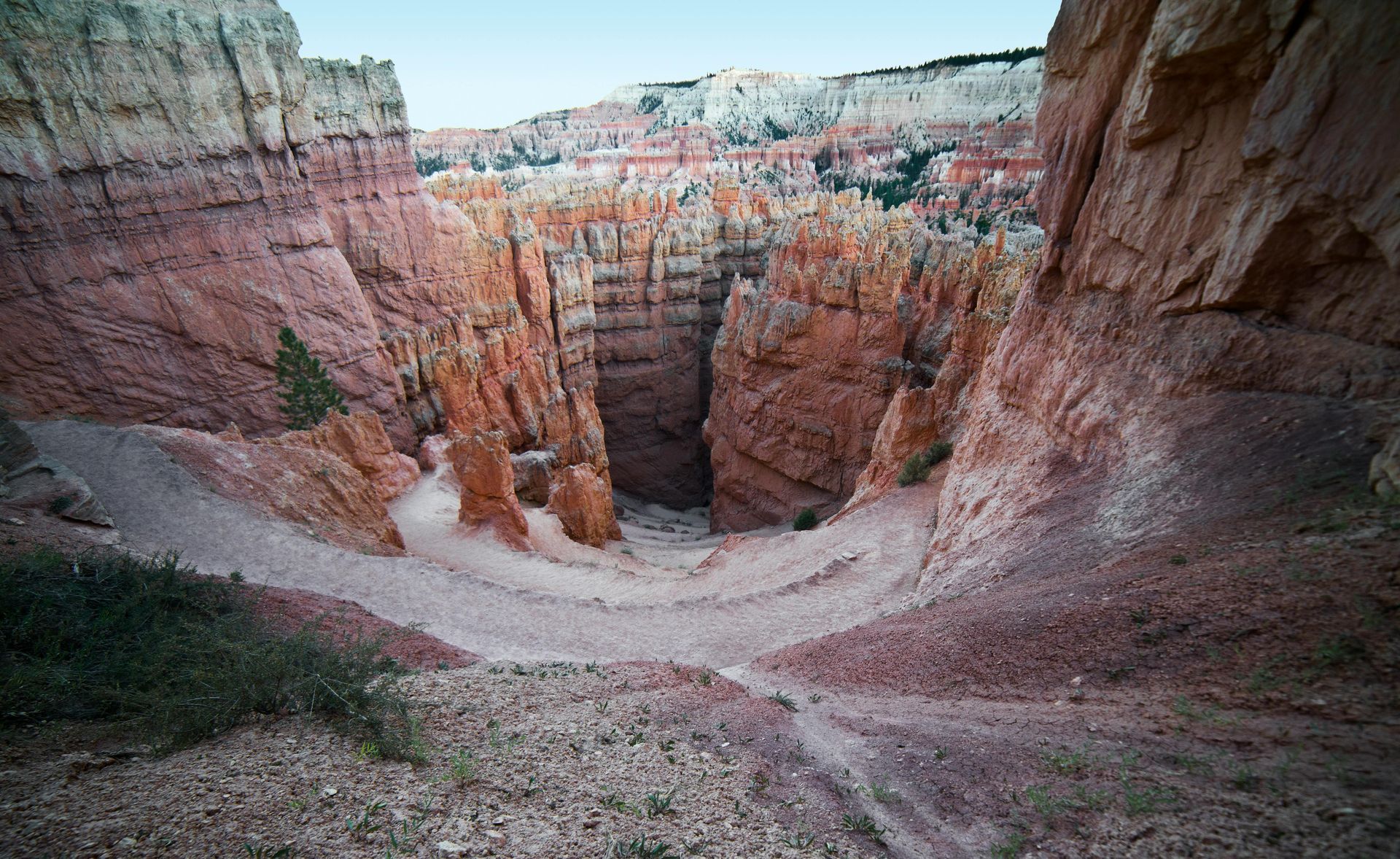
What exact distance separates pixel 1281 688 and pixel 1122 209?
859cm

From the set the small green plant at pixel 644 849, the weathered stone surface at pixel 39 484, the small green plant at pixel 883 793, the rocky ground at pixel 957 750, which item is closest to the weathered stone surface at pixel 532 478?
the weathered stone surface at pixel 39 484

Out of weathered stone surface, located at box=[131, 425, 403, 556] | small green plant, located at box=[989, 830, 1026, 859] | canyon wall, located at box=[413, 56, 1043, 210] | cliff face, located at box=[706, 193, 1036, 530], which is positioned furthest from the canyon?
canyon wall, located at box=[413, 56, 1043, 210]

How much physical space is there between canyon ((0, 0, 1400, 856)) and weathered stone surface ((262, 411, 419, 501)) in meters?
0.17

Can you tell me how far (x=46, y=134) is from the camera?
20094 millimetres

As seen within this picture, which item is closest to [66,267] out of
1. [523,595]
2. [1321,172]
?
[523,595]

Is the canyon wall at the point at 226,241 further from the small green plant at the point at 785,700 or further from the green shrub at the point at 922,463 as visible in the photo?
the small green plant at the point at 785,700

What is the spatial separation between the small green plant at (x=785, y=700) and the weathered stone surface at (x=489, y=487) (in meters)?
13.2

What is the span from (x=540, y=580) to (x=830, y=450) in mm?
17219

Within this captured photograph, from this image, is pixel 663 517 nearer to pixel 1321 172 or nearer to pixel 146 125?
pixel 146 125

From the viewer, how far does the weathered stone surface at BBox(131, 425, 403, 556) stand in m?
15.9

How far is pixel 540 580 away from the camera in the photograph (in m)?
17.0

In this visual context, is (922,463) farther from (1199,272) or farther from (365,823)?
(365,823)

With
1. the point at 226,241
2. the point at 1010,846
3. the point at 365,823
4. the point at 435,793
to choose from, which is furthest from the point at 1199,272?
the point at 226,241

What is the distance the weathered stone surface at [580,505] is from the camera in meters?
25.4
